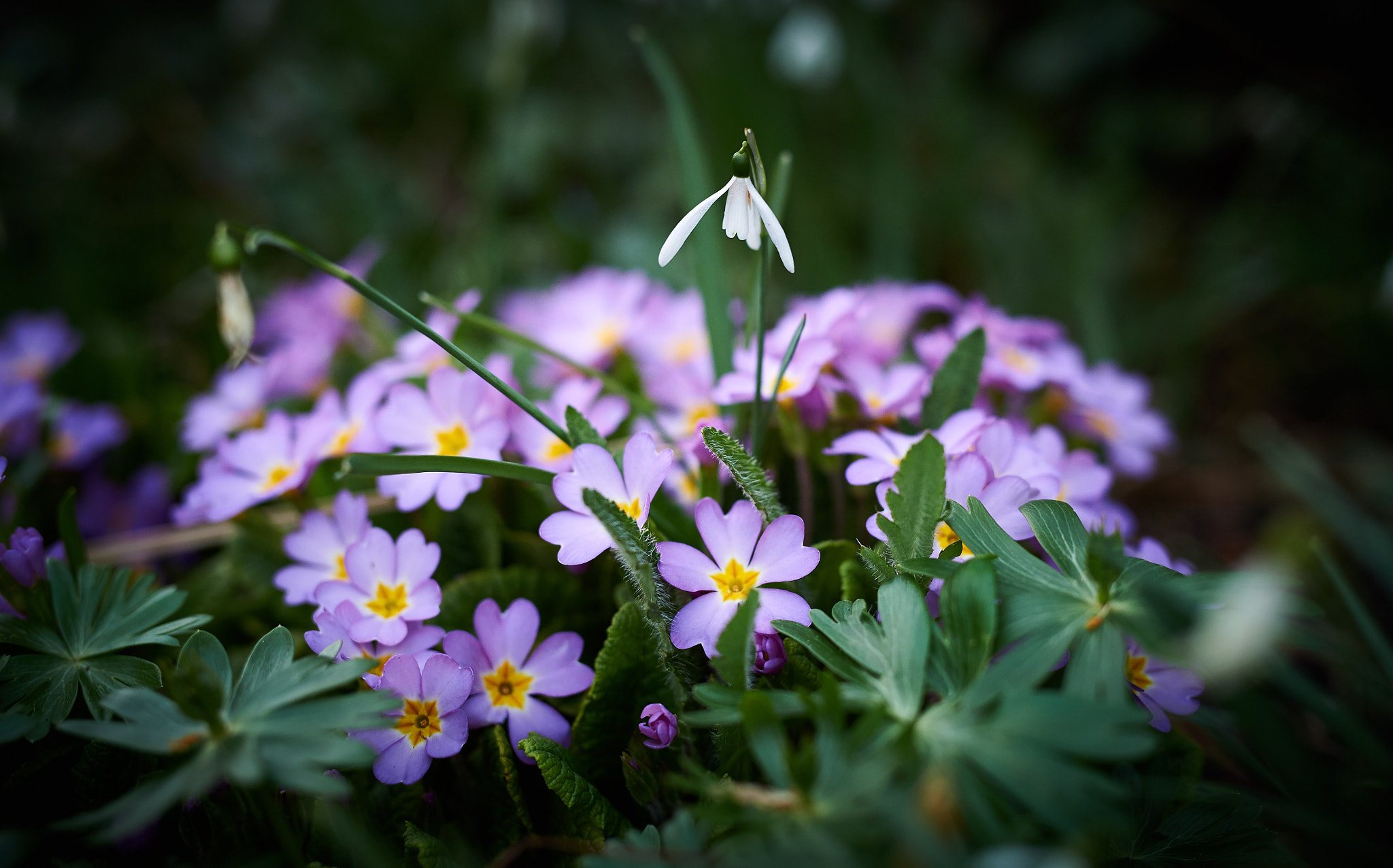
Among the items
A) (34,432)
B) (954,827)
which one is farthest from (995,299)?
(34,432)

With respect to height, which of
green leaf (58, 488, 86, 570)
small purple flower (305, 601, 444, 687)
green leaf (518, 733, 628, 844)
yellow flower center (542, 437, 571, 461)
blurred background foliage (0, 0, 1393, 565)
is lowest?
green leaf (518, 733, 628, 844)

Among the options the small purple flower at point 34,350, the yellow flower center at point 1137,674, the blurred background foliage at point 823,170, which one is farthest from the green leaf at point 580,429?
the small purple flower at point 34,350

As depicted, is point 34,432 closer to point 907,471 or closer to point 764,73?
point 907,471

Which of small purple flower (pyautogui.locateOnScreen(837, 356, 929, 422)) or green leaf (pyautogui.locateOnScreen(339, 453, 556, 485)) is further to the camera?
small purple flower (pyautogui.locateOnScreen(837, 356, 929, 422))

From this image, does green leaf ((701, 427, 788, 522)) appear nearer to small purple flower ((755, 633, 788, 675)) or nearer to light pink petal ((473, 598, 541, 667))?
small purple flower ((755, 633, 788, 675))

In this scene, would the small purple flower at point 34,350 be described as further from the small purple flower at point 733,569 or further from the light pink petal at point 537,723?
the small purple flower at point 733,569

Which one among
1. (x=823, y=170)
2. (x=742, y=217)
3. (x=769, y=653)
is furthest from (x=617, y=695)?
(x=823, y=170)

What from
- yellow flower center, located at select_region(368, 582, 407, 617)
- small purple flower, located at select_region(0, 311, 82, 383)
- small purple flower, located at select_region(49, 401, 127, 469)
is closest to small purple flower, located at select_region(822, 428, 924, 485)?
yellow flower center, located at select_region(368, 582, 407, 617)
